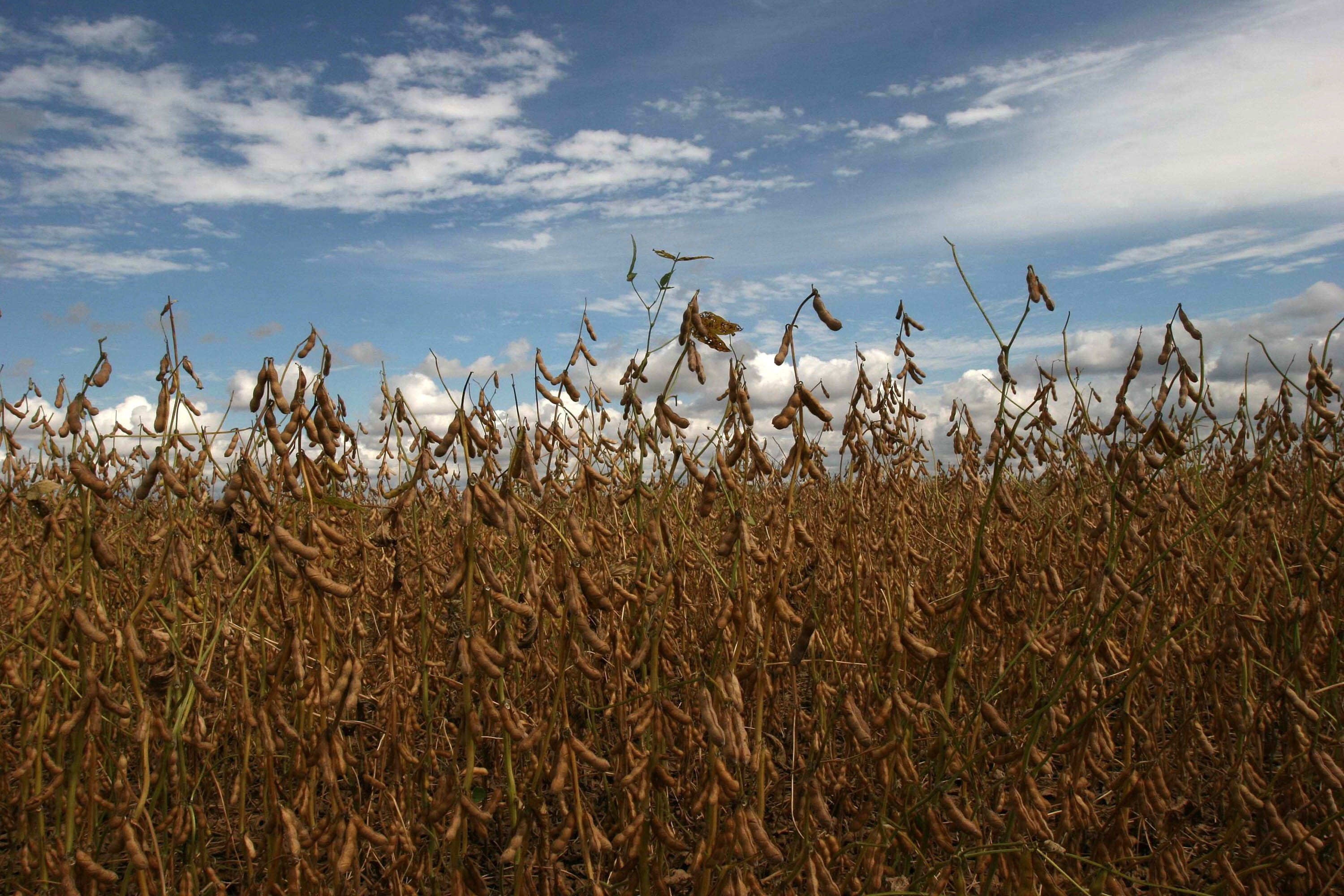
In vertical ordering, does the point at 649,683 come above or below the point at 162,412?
below

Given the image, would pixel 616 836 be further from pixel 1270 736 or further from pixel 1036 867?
pixel 1270 736

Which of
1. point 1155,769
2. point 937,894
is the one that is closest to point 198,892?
point 937,894

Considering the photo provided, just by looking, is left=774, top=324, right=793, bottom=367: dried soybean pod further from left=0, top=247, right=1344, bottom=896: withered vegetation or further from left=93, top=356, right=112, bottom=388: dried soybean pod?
left=93, top=356, right=112, bottom=388: dried soybean pod

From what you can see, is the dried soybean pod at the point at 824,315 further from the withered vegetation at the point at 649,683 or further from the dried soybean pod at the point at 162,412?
the dried soybean pod at the point at 162,412

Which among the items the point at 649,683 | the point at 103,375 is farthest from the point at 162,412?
the point at 649,683

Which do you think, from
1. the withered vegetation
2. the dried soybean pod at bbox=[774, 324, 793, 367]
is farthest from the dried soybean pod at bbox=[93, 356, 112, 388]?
the dried soybean pod at bbox=[774, 324, 793, 367]

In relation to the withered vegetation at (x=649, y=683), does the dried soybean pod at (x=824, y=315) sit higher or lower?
higher

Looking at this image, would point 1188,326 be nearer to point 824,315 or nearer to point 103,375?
point 824,315

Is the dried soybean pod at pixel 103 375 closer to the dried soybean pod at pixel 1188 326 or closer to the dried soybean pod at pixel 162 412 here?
the dried soybean pod at pixel 162 412

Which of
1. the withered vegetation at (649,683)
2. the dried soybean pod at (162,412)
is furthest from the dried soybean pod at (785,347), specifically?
the dried soybean pod at (162,412)

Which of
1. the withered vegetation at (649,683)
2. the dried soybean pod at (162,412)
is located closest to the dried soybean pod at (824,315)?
the withered vegetation at (649,683)

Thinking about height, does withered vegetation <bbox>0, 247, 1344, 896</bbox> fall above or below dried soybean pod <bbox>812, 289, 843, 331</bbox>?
below

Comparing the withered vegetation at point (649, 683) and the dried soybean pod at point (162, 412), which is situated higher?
the dried soybean pod at point (162, 412)

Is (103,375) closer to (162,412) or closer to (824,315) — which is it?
(162,412)
